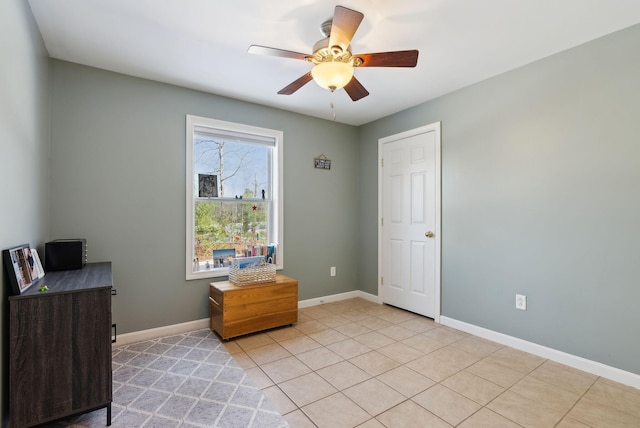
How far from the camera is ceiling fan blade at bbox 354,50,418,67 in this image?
1859 mm

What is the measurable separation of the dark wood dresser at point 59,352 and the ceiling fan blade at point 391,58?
209cm

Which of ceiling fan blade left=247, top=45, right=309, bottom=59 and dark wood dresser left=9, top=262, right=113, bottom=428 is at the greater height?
ceiling fan blade left=247, top=45, right=309, bottom=59

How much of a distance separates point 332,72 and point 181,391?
2.34 metres

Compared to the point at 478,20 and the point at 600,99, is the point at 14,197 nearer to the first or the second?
the point at 478,20

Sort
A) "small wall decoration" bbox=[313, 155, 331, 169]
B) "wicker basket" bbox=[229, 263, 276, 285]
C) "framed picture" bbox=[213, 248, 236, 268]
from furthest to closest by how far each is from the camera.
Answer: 1. "small wall decoration" bbox=[313, 155, 331, 169]
2. "framed picture" bbox=[213, 248, 236, 268]
3. "wicker basket" bbox=[229, 263, 276, 285]

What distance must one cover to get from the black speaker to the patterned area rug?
866 mm

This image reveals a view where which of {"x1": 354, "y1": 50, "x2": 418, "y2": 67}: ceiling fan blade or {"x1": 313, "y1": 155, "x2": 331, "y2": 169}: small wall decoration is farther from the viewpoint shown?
{"x1": 313, "y1": 155, "x2": 331, "y2": 169}: small wall decoration

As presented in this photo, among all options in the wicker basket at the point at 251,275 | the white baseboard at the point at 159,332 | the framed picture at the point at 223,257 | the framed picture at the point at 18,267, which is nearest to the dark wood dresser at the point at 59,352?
the framed picture at the point at 18,267

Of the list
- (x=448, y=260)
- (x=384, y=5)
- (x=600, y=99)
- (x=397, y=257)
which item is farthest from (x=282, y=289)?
(x=600, y=99)

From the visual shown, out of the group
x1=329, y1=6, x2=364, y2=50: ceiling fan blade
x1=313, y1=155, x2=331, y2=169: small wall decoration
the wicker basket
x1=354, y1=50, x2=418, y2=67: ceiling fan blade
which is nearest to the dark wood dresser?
the wicker basket

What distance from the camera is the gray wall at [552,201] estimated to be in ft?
7.06

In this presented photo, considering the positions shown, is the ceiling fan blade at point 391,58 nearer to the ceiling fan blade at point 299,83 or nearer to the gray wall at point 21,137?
the ceiling fan blade at point 299,83

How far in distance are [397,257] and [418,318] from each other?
76 cm

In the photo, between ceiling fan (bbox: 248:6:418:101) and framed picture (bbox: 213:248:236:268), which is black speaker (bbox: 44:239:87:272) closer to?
framed picture (bbox: 213:248:236:268)
